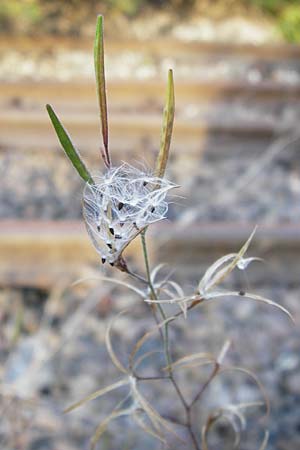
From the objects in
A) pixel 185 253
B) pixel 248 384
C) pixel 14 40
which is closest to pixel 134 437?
pixel 248 384

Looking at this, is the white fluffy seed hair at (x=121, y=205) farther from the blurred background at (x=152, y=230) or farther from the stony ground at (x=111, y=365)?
the stony ground at (x=111, y=365)

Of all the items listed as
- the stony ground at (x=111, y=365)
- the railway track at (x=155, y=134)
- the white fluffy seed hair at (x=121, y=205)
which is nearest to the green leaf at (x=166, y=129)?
the white fluffy seed hair at (x=121, y=205)

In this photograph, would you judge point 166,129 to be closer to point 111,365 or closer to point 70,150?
point 70,150

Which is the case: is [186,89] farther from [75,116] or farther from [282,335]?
[282,335]

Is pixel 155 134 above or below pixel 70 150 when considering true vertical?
below

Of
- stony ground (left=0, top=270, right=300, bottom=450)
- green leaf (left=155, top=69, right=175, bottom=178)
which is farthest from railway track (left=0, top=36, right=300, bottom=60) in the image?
green leaf (left=155, top=69, right=175, bottom=178)

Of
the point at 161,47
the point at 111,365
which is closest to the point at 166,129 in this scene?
the point at 111,365
